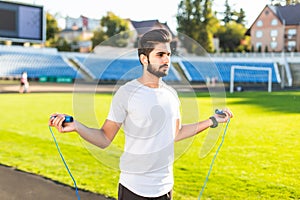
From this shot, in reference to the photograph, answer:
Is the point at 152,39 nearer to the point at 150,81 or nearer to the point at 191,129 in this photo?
the point at 150,81

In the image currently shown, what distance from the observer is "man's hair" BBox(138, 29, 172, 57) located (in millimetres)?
1906

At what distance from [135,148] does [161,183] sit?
0.78 ft

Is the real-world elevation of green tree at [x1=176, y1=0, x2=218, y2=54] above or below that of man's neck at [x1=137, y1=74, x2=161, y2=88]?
above

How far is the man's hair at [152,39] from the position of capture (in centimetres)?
191

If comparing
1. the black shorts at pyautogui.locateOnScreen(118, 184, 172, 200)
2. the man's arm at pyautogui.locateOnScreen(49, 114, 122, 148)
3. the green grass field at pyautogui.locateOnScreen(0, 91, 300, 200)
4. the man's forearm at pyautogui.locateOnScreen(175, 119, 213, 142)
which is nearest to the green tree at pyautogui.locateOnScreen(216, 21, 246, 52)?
the green grass field at pyautogui.locateOnScreen(0, 91, 300, 200)

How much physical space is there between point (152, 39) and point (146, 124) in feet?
1.23

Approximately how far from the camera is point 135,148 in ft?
6.44

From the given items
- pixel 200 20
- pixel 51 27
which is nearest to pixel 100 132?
pixel 200 20

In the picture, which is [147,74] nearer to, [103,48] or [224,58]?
[103,48]

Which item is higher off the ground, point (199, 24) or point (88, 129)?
point (199, 24)

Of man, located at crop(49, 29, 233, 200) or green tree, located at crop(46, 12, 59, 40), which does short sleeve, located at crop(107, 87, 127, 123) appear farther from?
green tree, located at crop(46, 12, 59, 40)

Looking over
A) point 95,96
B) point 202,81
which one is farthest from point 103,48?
point 202,81

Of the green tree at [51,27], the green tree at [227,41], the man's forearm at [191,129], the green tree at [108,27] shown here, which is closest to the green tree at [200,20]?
the green tree at [227,41]

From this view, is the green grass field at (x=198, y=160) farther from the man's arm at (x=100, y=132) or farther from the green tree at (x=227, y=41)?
the green tree at (x=227, y=41)
